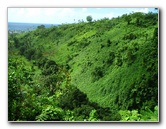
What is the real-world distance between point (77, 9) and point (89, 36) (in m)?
0.30

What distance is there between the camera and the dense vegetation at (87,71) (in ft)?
14.8

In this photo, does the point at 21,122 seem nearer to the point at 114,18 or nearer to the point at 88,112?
the point at 88,112

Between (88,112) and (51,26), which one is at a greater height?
(51,26)

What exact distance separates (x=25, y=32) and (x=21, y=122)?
88cm

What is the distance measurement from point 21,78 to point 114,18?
3.54 ft

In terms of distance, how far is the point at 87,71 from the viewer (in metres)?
4.57

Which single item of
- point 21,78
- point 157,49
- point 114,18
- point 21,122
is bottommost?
point 21,122

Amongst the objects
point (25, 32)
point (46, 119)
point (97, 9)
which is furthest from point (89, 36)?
point (46, 119)

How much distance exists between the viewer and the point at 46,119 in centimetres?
454

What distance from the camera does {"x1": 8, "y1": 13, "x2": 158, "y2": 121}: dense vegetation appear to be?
4512mm

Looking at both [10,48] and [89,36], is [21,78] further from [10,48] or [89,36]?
[89,36]

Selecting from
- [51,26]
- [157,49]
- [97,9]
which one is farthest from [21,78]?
[157,49]
